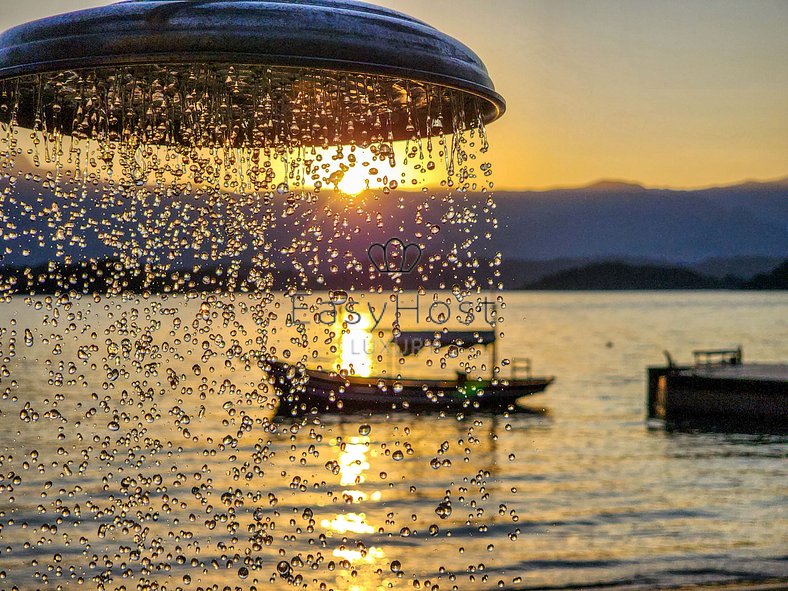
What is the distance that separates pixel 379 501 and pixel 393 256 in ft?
63.0

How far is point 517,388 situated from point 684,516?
21.5 metres

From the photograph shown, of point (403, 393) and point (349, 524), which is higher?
point (403, 393)

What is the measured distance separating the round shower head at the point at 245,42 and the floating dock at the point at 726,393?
1298 inches

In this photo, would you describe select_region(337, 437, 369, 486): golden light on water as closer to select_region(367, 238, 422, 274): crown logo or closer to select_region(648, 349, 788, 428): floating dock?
select_region(648, 349, 788, 428): floating dock

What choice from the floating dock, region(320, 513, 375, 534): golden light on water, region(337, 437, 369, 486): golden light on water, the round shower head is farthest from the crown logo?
the floating dock

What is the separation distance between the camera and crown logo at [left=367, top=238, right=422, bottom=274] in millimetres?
7095

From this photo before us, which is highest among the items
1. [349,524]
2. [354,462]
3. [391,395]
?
[391,395]

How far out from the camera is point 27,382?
205ft

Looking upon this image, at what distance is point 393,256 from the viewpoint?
772 cm

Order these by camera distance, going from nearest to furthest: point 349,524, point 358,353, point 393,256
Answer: point 393,256
point 349,524
point 358,353

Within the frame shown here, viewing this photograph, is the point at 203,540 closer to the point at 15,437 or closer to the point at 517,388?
the point at 15,437

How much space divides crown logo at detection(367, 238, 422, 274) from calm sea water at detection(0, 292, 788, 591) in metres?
1.89

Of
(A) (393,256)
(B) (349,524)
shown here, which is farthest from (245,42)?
(B) (349,524)

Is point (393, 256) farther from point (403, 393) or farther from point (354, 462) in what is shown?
point (403, 393)
